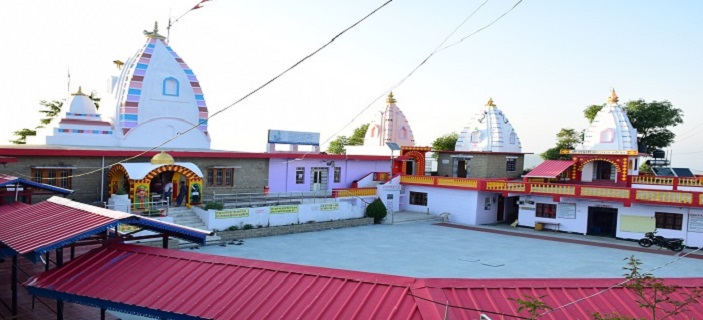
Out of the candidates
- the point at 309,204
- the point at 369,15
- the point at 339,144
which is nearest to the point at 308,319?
the point at 369,15

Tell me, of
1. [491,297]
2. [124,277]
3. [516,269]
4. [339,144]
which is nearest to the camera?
[491,297]

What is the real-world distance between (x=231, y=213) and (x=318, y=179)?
9380 millimetres

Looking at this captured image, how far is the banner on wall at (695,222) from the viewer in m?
24.6

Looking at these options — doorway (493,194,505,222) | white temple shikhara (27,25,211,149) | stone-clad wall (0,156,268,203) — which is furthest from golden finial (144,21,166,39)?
doorway (493,194,505,222)

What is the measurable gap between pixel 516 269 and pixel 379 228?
978 centimetres

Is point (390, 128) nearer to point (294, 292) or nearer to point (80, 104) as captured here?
point (80, 104)

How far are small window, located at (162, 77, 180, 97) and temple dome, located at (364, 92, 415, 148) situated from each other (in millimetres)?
16920

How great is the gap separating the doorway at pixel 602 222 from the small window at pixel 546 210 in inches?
71.5

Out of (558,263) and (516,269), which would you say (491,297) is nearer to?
(516,269)

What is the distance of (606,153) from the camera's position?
1198 inches

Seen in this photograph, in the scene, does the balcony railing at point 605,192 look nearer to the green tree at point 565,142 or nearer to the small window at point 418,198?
the small window at point 418,198

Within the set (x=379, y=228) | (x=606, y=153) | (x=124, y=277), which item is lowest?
(x=379, y=228)

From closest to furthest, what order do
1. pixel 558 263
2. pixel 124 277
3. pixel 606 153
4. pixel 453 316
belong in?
pixel 453 316 → pixel 124 277 → pixel 558 263 → pixel 606 153

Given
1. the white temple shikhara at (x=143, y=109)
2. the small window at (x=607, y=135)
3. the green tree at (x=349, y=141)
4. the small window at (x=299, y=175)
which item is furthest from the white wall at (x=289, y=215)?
the green tree at (x=349, y=141)
